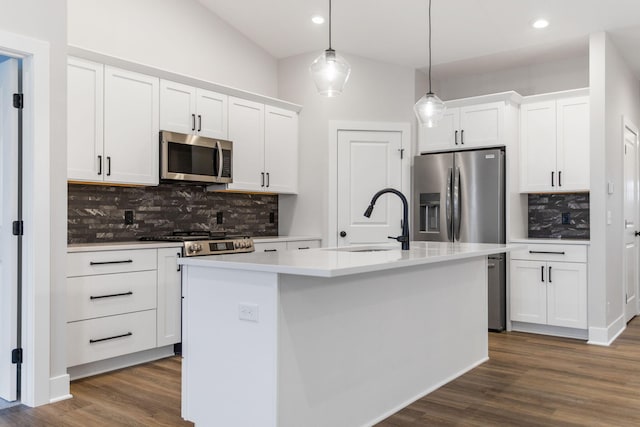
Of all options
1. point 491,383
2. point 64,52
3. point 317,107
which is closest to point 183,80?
point 64,52

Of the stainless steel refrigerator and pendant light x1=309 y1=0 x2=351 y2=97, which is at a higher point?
pendant light x1=309 y1=0 x2=351 y2=97

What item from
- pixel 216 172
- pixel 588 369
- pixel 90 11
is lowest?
pixel 588 369

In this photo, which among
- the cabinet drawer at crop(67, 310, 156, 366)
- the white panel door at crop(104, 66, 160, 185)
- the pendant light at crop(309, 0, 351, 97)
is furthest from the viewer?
the white panel door at crop(104, 66, 160, 185)

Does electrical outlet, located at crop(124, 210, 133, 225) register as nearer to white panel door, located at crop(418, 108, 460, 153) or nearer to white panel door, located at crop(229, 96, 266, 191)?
white panel door, located at crop(229, 96, 266, 191)

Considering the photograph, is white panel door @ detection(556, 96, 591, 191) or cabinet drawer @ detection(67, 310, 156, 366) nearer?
cabinet drawer @ detection(67, 310, 156, 366)

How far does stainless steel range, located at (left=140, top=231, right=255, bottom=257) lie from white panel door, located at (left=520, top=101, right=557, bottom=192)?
281 centimetres

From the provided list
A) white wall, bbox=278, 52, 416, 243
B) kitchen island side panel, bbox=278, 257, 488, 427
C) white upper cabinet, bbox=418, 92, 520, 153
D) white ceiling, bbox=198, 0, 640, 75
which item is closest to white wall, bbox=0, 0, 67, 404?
kitchen island side panel, bbox=278, 257, 488, 427

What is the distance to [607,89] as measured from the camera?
469 cm

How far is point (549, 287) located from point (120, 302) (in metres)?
3.69

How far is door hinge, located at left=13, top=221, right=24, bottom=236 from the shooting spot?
10.2 ft

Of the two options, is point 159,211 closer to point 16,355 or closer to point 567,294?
point 16,355

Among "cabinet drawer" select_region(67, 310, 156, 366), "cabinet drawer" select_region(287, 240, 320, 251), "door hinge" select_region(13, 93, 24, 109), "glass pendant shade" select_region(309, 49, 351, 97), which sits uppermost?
"glass pendant shade" select_region(309, 49, 351, 97)

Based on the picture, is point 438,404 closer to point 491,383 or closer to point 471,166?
point 491,383

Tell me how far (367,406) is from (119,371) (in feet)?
6.32
